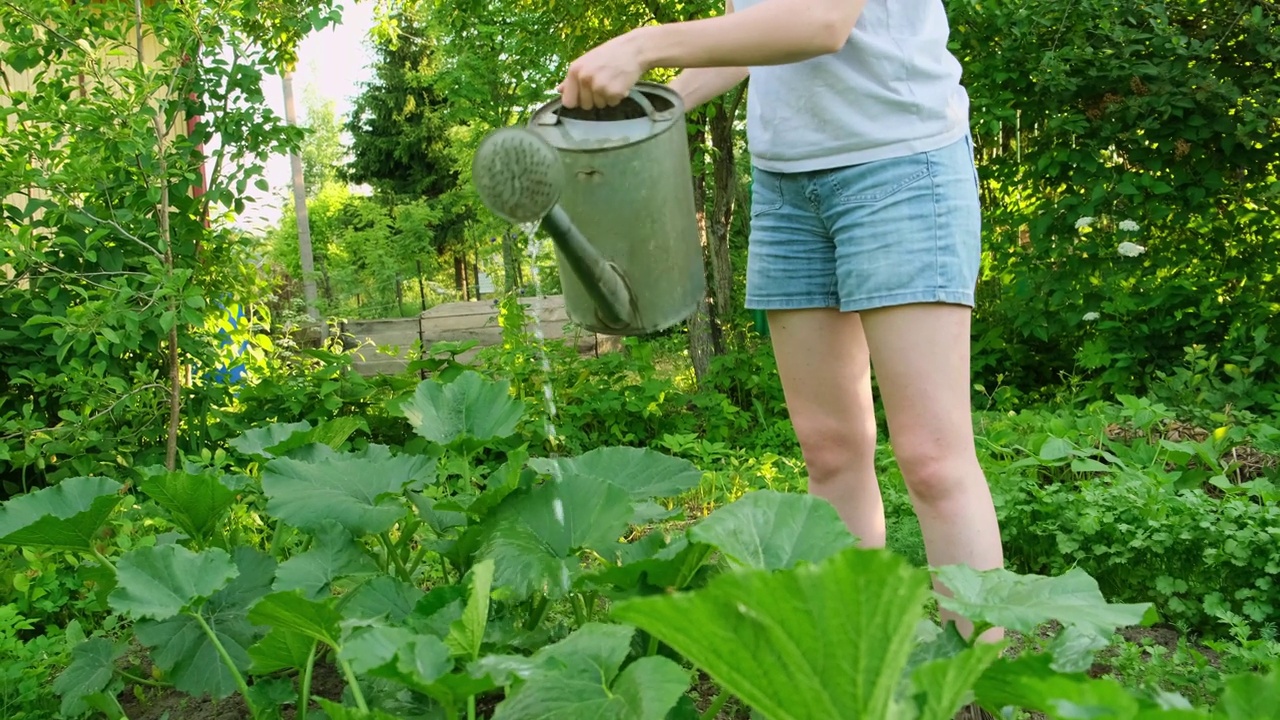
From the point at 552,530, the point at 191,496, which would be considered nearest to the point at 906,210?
the point at 552,530

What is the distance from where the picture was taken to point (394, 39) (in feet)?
20.7

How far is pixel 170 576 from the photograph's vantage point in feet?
3.95

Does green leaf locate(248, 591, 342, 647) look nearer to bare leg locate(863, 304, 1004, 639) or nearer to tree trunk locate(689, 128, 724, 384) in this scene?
bare leg locate(863, 304, 1004, 639)

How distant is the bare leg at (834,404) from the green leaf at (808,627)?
2.87ft

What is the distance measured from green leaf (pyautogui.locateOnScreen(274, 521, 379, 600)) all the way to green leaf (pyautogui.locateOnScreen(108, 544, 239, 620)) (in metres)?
0.08

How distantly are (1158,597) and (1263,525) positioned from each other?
0.24 metres

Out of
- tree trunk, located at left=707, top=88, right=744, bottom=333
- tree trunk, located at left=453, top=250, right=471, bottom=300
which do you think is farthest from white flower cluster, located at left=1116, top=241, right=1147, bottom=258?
tree trunk, located at left=453, top=250, right=471, bottom=300

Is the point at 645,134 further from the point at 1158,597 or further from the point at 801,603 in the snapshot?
the point at 1158,597

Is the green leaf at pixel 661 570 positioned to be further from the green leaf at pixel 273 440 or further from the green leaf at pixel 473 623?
Answer: the green leaf at pixel 273 440

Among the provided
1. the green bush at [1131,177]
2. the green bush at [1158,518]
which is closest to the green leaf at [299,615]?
the green bush at [1158,518]

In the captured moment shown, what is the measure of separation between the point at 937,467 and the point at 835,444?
0.84 ft

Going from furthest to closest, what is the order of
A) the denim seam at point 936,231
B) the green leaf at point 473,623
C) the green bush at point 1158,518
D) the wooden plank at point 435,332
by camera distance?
1. the wooden plank at point 435,332
2. the green bush at point 1158,518
3. the denim seam at point 936,231
4. the green leaf at point 473,623

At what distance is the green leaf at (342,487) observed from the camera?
1.32 m

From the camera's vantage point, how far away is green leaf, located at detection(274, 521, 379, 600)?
1271mm
